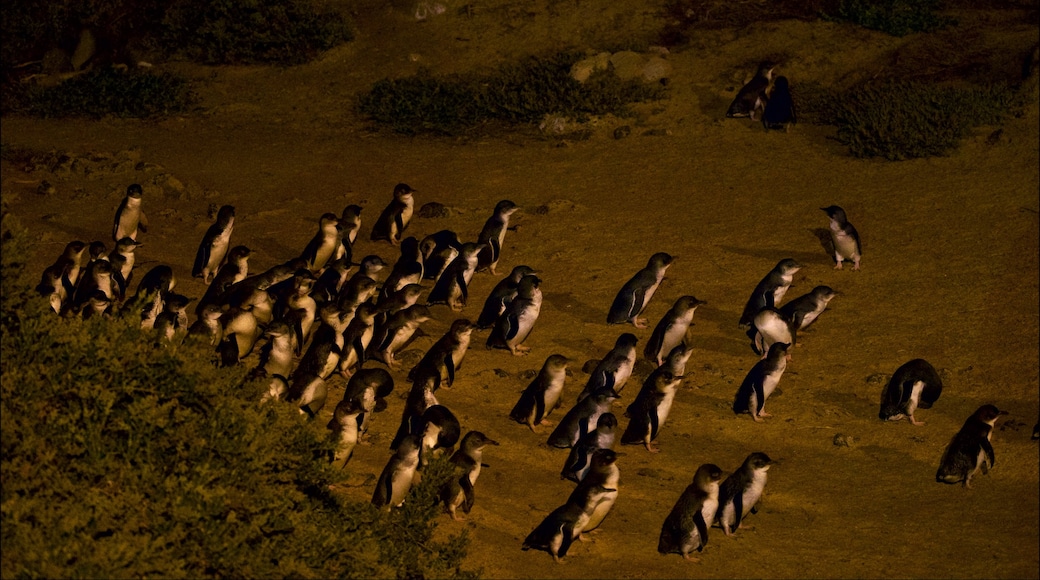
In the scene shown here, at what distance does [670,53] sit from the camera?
19.0 m

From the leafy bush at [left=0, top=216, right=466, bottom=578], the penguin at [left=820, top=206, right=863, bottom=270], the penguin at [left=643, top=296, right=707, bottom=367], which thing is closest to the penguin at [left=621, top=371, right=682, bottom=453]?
the penguin at [left=643, top=296, right=707, bottom=367]

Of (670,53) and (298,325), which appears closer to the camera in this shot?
(298,325)

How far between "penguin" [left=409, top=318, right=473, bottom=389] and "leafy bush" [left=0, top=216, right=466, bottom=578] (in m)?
3.04

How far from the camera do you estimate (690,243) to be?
45.5ft

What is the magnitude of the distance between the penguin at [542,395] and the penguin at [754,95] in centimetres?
713

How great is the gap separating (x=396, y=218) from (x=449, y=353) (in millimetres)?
3518

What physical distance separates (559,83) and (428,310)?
640 centimetres

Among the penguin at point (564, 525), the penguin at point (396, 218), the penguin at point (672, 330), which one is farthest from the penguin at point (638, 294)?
the penguin at point (564, 525)

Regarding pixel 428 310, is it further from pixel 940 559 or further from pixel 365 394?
pixel 940 559

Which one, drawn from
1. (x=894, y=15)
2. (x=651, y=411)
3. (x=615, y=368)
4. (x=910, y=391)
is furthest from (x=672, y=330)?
(x=894, y=15)

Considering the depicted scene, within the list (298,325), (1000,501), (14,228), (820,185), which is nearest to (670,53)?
(820,185)

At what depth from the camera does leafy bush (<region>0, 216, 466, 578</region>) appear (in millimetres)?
6363

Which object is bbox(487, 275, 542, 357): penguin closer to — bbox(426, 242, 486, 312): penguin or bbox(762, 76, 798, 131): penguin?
bbox(426, 242, 486, 312): penguin

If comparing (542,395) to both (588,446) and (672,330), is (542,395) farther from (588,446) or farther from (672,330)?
(672,330)
